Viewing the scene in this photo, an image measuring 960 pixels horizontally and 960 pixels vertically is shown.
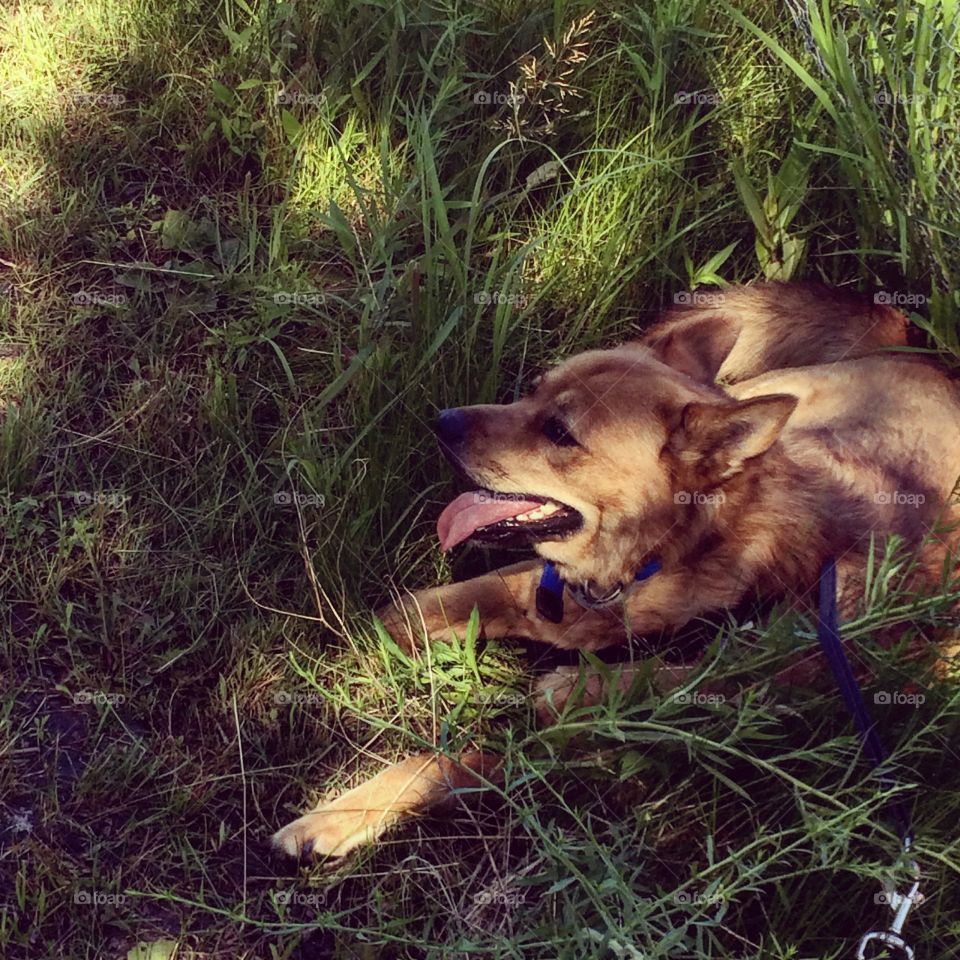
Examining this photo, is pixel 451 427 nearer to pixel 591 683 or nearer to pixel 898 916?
pixel 591 683

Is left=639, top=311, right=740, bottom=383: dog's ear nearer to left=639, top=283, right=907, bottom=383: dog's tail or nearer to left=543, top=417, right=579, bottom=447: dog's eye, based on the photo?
left=639, top=283, right=907, bottom=383: dog's tail

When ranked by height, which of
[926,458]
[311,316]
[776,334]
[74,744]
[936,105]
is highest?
[936,105]

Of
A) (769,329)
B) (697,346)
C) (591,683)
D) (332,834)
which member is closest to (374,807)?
(332,834)

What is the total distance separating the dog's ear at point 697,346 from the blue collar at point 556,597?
2.01 feet

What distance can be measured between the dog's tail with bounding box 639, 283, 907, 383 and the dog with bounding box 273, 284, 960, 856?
0.01 meters

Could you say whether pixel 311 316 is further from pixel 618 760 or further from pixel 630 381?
pixel 618 760

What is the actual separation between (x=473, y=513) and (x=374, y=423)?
349mm

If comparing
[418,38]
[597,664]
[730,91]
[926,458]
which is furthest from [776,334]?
[418,38]

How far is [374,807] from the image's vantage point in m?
2.43

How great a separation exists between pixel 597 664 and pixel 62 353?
185 cm

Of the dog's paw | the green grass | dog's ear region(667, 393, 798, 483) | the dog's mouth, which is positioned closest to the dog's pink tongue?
the dog's mouth

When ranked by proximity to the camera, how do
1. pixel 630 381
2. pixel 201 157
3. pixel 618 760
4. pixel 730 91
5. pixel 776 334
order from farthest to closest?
1. pixel 201 157
2. pixel 730 91
3. pixel 776 334
4. pixel 630 381
5. pixel 618 760

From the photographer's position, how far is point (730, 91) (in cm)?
314

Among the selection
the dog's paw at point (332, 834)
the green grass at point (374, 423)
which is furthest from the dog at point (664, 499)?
the green grass at point (374, 423)
